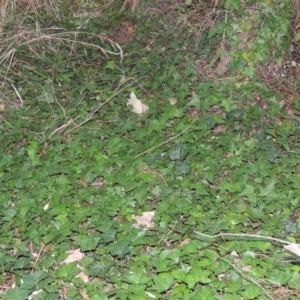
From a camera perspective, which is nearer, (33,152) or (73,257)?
(73,257)

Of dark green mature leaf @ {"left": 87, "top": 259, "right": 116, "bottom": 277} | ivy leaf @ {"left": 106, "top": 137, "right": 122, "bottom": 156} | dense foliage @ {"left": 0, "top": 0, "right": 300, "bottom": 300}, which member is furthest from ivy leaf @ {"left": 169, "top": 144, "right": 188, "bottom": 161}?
dark green mature leaf @ {"left": 87, "top": 259, "right": 116, "bottom": 277}

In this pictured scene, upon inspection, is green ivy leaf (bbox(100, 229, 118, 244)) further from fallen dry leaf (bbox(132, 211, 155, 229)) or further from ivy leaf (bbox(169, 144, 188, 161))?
ivy leaf (bbox(169, 144, 188, 161))

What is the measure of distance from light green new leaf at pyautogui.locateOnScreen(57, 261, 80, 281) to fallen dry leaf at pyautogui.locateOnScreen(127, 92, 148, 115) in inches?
69.4

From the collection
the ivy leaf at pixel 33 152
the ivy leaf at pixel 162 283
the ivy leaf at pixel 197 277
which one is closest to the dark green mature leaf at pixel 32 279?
the ivy leaf at pixel 162 283

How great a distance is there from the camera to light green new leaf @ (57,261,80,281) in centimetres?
233

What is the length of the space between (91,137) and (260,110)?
132cm

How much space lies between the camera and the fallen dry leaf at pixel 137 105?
3867 mm

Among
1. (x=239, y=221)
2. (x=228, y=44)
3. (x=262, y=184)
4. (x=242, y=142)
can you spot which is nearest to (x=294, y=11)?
(x=228, y=44)

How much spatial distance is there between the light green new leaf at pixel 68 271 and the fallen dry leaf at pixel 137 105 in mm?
1762

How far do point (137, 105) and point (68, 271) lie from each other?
6.12ft

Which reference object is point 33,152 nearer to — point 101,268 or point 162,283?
point 101,268

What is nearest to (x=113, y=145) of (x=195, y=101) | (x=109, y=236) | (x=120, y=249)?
(x=195, y=101)

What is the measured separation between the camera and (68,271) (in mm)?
2340

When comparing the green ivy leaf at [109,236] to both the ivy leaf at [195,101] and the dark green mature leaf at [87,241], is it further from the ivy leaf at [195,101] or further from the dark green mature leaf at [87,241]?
the ivy leaf at [195,101]
